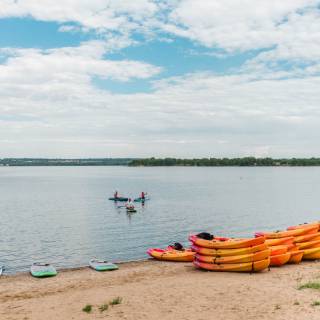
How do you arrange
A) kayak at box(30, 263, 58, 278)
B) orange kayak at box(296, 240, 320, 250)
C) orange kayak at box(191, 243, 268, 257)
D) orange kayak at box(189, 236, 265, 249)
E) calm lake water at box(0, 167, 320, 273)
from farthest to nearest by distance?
1. calm lake water at box(0, 167, 320, 273)
2. orange kayak at box(296, 240, 320, 250)
3. kayak at box(30, 263, 58, 278)
4. orange kayak at box(191, 243, 268, 257)
5. orange kayak at box(189, 236, 265, 249)

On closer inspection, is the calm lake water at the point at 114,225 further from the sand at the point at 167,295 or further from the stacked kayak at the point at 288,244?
the stacked kayak at the point at 288,244

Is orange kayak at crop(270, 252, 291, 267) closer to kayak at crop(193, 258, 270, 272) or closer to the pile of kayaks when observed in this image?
the pile of kayaks

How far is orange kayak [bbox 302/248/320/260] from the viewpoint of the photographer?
80.2 feet

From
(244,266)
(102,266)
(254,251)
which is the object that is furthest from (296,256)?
(102,266)

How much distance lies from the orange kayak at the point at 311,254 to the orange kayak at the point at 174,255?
608 cm

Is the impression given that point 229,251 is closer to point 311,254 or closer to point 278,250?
point 278,250

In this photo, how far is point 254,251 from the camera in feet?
68.5

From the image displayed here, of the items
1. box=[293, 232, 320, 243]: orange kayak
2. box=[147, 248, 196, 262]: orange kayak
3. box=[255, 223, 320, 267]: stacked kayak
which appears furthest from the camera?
box=[147, 248, 196, 262]: orange kayak

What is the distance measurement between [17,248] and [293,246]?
21.5 metres

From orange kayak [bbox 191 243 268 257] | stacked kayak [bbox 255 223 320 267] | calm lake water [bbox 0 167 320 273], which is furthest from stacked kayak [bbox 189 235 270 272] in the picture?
calm lake water [bbox 0 167 320 273]

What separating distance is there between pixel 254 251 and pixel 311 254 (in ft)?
17.8

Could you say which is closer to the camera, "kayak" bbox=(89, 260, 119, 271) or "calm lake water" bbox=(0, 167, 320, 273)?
"kayak" bbox=(89, 260, 119, 271)

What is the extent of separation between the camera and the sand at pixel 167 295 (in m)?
14.6

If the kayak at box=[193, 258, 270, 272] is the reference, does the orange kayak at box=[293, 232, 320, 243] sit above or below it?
above
